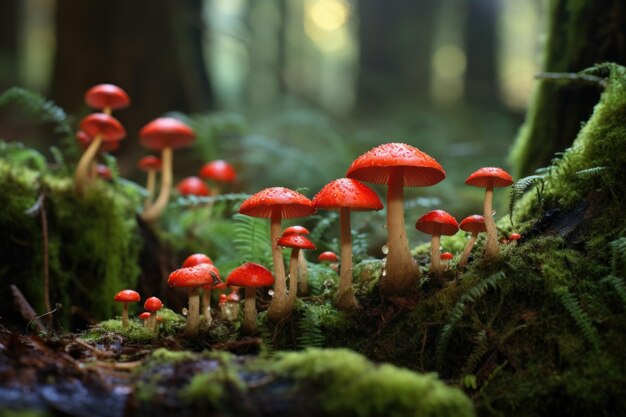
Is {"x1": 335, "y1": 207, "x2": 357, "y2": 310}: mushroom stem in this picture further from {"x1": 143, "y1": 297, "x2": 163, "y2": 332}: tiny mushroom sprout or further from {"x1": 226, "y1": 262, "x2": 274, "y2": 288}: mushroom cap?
{"x1": 143, "y1": 297, "x2": 163, "y2": 332}: tiny mushroom sprout

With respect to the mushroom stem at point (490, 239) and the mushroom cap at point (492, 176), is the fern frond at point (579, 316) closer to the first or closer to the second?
the mushroom stem at point (490, 239)

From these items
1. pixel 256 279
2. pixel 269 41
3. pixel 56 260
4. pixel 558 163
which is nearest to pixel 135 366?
pixel 256 279

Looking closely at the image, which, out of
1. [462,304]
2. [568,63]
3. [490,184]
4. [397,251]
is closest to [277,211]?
[397,251]

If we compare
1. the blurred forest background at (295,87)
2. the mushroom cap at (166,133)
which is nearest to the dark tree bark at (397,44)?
the blurred forest background at (295,87)

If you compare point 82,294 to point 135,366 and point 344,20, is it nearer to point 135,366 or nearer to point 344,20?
point 135,366

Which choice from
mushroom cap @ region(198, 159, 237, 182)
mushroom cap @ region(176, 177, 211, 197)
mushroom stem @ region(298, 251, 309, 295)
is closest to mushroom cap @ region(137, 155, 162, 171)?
mushroom cap @ region(176, 177, 211, 197)

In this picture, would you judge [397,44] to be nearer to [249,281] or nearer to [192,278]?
[249,281]
